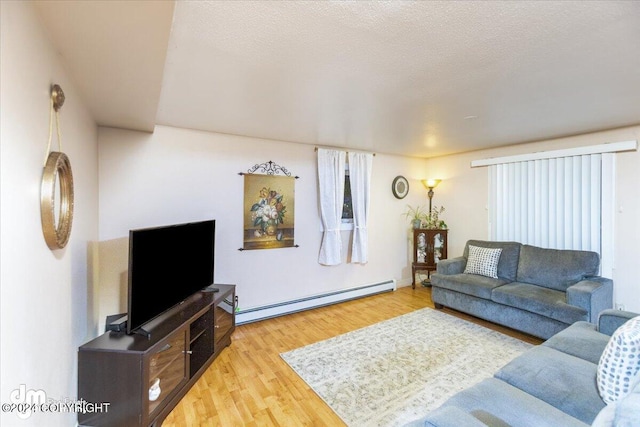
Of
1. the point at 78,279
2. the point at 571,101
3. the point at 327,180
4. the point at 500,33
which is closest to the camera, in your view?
the point at 500,33

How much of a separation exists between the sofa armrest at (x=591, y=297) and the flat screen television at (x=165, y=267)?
11.6 feet

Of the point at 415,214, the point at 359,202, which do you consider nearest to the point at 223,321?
the point at 359,202

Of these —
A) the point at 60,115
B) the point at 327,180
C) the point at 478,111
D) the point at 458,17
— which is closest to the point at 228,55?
the point at 60,115

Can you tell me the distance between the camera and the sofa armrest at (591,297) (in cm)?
262

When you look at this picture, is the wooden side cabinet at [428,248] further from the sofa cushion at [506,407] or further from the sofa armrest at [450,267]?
the sofa cushion at [506,407]

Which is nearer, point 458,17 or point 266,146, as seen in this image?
point 458,17

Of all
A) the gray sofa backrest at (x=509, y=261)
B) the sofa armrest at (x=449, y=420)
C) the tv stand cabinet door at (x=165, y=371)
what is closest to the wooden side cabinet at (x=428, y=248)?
the gray sofa backrest at (x=509, y=261)

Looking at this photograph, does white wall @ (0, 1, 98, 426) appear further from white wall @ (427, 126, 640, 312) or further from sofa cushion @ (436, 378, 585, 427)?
white wall @ (427, 126, 640, 312)

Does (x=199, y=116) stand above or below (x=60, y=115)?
above

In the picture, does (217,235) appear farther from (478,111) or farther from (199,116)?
(478,111)

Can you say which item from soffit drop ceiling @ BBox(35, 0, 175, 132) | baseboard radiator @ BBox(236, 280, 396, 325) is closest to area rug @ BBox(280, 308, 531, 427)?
baseboard radiator @ BBox(236, 280, 396, 325)

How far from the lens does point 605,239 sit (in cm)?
327

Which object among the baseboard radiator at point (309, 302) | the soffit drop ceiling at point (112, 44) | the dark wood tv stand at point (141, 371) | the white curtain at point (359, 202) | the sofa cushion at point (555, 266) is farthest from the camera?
the white curtain at point (359, 202)

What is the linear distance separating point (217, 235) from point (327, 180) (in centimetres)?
165
